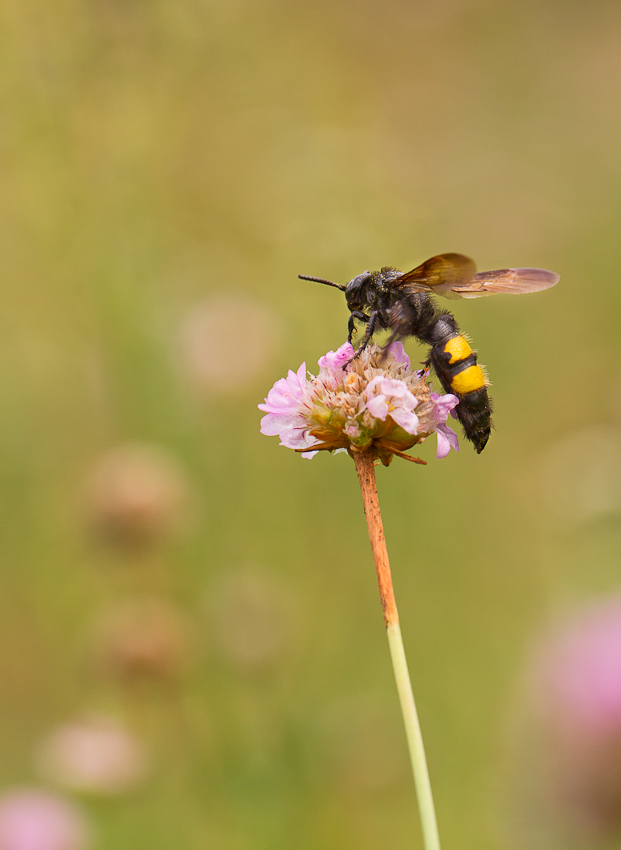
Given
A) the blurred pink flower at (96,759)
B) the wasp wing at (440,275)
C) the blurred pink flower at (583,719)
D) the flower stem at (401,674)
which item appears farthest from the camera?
the blurred pink flower at (96,759)

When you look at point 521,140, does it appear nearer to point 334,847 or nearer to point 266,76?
point 266,76

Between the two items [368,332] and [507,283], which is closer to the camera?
[368,332]

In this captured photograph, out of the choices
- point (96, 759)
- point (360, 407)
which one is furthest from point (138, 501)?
point (360, 407)

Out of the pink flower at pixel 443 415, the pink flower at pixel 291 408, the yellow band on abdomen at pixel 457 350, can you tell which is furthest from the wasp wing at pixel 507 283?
the pink flower at pixel 291 408

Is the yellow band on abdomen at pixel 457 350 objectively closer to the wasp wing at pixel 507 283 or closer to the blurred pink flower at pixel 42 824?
the wasp wing at pixel 507 283

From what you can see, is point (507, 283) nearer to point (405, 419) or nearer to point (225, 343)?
point (405, 419)

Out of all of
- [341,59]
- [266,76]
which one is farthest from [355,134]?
[341,59]

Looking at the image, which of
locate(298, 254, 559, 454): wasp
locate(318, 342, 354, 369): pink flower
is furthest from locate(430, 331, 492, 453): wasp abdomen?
locate(318, 342, 354, 369): pink flower
